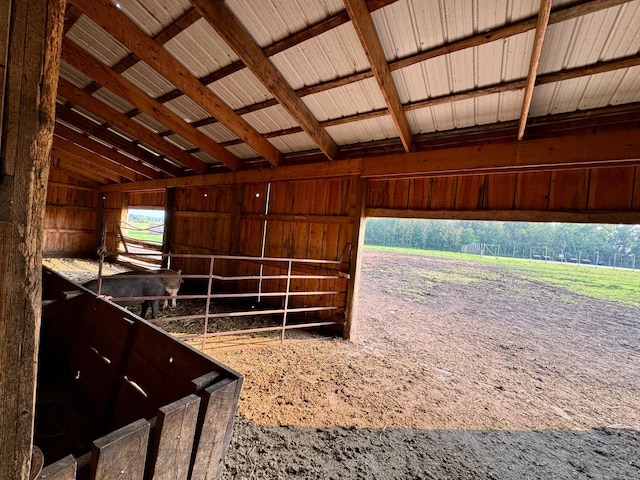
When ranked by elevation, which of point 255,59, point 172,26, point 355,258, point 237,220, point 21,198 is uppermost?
point 172,26

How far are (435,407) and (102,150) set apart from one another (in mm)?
10264

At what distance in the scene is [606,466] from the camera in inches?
103

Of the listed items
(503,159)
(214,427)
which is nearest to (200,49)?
(503,159)

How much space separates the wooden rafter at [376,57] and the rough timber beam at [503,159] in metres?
0.51

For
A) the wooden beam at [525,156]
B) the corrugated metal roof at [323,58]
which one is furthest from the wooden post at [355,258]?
the corrugated metal roof at [323,58]

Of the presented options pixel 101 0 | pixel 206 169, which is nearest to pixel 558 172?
pixel 101 0

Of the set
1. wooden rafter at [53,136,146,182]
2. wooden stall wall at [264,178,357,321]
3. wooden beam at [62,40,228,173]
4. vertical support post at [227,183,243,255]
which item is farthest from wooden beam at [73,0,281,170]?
wooden rafter at [53,136,146,182]

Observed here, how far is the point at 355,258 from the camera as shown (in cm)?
522

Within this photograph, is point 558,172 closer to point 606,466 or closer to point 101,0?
point 606,466

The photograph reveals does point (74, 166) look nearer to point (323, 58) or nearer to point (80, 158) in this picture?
point (80, 158)

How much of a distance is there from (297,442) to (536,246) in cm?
5671

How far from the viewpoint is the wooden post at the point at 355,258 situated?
17.1 feet

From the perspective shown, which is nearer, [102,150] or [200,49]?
[200,49]

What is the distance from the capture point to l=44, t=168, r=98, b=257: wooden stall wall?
1206cm
